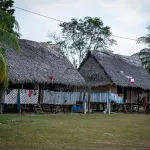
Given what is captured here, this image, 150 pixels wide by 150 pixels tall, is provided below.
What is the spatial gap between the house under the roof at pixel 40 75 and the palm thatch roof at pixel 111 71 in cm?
272

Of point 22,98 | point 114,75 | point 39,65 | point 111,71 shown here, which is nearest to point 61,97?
point 39,65

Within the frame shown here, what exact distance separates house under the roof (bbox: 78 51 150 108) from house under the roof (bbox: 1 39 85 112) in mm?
2550

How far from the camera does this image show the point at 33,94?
20688 millimetres

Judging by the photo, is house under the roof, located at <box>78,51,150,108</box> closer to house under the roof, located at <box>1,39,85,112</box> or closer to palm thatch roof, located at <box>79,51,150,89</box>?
palm thatch roof, located at <box>79,51,150,89</box>

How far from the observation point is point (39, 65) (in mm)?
21828

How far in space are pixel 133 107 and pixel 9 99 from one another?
13.2 meters

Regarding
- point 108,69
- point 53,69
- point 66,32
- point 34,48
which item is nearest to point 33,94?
point 53,69

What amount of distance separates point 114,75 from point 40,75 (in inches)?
311

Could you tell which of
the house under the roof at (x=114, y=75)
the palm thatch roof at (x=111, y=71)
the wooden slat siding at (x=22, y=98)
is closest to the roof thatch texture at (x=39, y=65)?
the wooden slat siding at (x=22, y=98)

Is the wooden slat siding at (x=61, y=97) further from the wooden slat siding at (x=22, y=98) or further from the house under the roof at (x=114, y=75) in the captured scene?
the house under the roof at (x=114, y=75)

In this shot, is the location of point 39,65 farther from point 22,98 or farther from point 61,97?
point 22,98

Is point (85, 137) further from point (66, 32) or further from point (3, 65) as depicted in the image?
point (66, 32)

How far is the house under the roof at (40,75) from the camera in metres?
19.5

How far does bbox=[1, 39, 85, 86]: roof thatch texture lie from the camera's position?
1948cm
